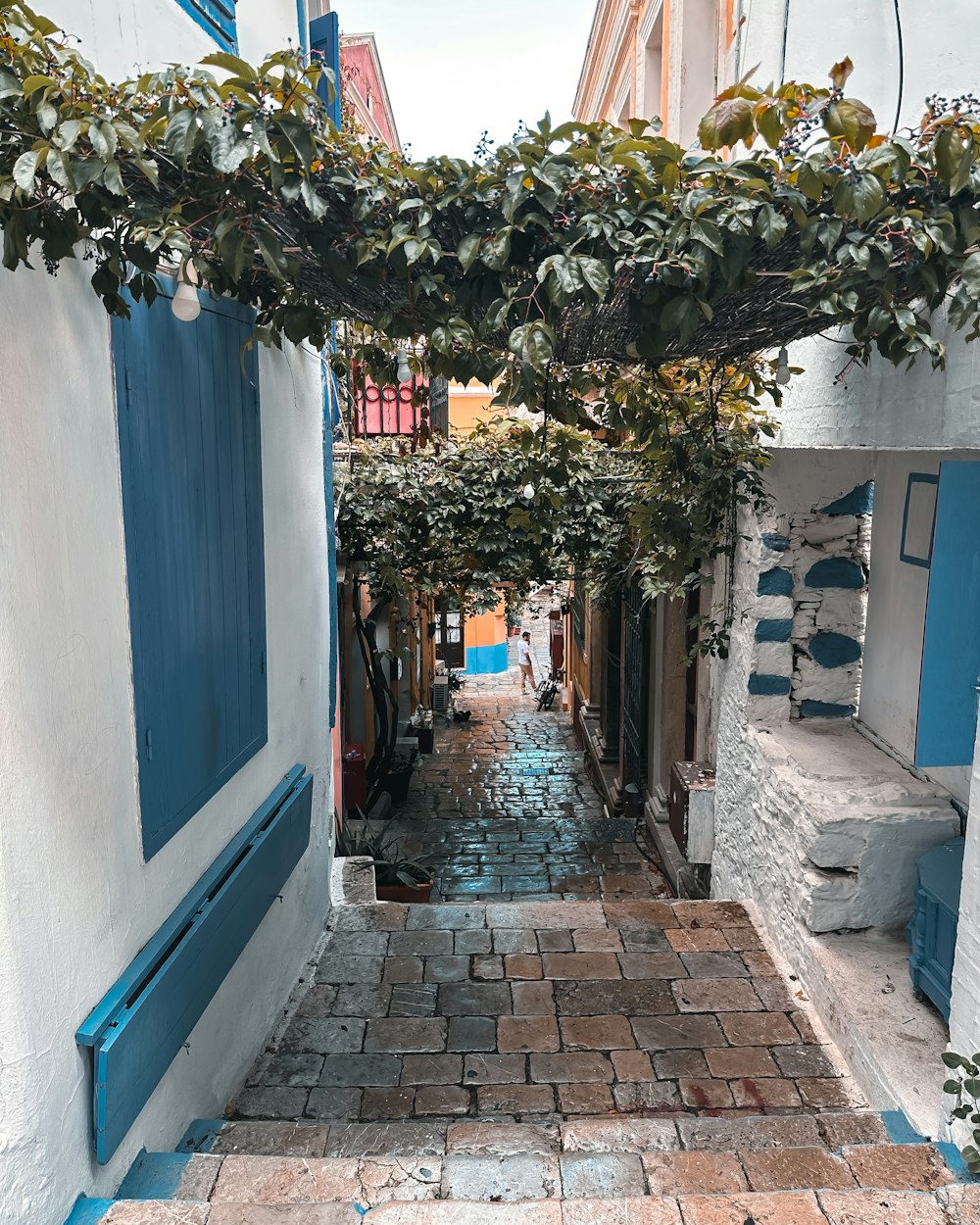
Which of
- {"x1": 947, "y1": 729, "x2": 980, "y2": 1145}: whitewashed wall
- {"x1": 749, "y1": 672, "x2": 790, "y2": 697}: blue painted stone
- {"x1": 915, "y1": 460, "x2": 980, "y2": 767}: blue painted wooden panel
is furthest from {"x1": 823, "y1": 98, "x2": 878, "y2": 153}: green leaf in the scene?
{"x1": 749, "y1": 672, "x2": 790, "y2": 697}: blue painted stone

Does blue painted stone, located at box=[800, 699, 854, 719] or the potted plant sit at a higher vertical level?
blue painted stone, located at box=[800, 699, 854, 719]

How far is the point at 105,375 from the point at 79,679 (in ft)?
2.89

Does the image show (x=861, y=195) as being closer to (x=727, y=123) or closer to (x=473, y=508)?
(x=727, y=123)

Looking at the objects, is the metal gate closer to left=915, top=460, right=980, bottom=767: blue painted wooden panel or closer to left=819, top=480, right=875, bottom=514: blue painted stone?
left=819, top=480, right=875, bottom=514: blue painted stone

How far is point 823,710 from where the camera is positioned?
584cm

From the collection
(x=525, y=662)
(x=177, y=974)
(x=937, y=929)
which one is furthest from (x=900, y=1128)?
(x=525, y=662)

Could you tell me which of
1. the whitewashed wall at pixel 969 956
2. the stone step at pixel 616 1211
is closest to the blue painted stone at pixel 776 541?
the whitewashed wall at pixel 969 956

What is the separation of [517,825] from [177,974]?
22.7 ft

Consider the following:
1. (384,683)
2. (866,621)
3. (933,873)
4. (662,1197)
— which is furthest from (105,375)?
(384,683)

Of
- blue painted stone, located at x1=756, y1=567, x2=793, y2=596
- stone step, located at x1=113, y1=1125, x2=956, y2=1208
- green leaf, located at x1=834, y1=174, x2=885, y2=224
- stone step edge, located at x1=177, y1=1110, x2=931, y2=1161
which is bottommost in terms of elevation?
stone step edge, located at x1=177, y1=1110, x2=931, y2=1161

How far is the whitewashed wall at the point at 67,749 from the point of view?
2195 mm

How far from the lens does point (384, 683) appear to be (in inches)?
404

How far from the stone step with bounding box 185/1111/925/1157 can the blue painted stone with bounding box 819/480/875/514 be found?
3.34 meters

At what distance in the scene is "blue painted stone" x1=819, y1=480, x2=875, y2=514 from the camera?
5.52 metres
